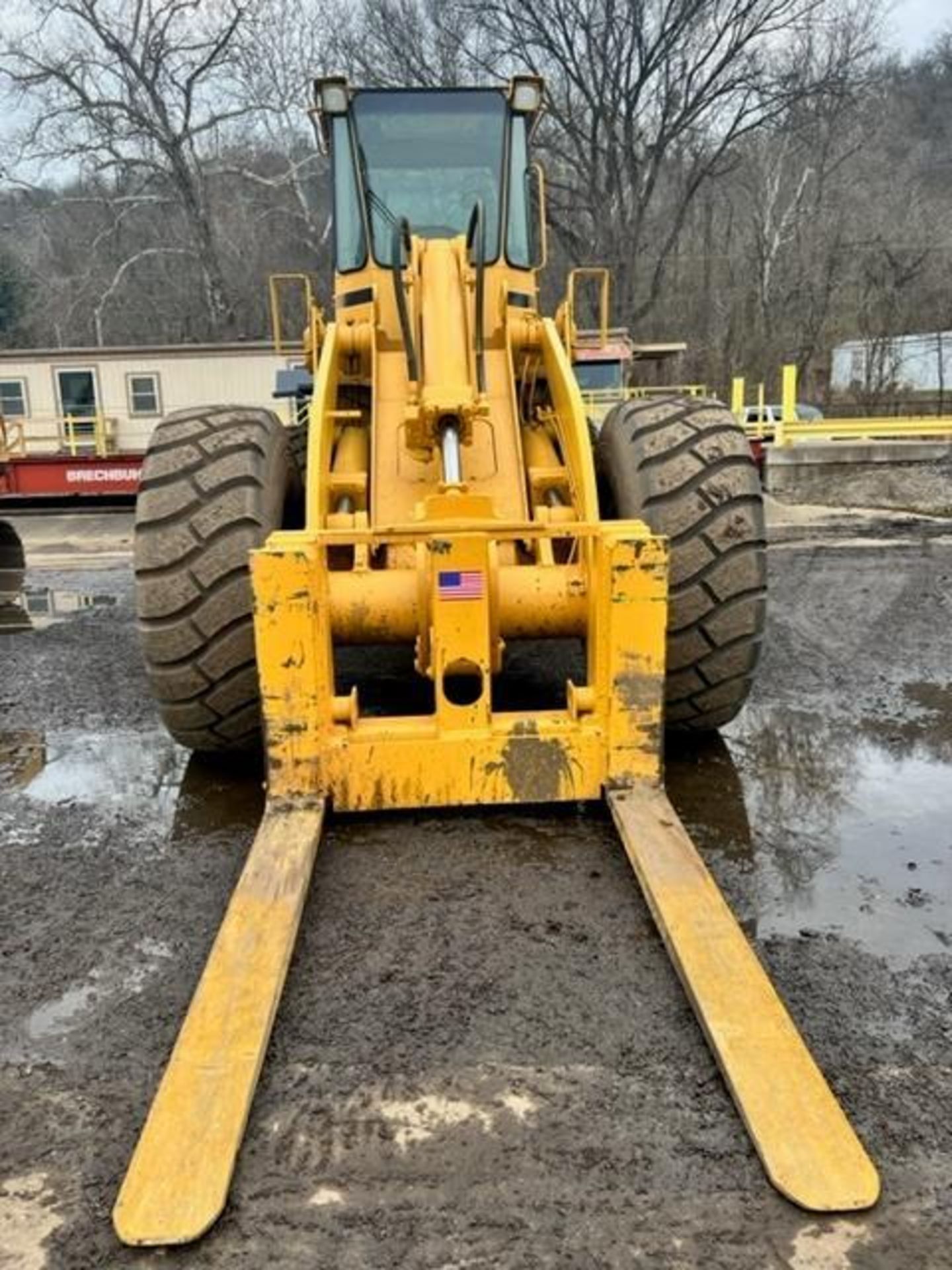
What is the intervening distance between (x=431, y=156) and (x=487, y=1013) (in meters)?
4.42

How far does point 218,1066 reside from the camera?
248 cm

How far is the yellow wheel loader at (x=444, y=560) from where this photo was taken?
3.56 meters

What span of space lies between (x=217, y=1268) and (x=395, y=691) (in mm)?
3983

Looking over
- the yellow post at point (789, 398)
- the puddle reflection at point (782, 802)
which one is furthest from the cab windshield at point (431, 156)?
the yellow post at point (789, 398)

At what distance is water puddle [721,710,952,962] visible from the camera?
11.1 ft

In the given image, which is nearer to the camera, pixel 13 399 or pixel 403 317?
pixel 403 317

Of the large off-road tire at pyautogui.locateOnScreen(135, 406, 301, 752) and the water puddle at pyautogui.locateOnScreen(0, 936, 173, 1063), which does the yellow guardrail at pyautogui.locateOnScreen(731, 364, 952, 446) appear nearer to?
the large off-road tire at pyautogui.locateOnScreen(135, 406, 301, 752)

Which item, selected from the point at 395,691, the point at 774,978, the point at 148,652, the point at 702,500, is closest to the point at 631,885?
the point at 774,978

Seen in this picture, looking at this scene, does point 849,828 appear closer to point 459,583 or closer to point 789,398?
point 459,583

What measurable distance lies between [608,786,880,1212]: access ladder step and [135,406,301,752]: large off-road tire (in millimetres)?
1784

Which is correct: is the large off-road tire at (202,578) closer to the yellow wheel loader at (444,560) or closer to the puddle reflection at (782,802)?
the yellow wheel loader at (444,560)

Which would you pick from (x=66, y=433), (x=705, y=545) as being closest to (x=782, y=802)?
(x=705, y=545)

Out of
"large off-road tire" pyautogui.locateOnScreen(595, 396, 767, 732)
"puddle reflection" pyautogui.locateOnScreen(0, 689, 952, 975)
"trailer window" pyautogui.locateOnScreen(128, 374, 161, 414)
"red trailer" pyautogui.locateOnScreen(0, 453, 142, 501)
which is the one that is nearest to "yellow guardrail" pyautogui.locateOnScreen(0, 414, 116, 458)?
"trailer window" pyautogui.locateOnScreen(128, 374, 161, 414)

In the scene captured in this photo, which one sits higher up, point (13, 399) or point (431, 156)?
point (431, 156)
